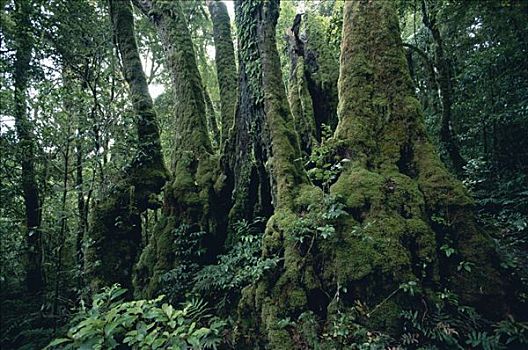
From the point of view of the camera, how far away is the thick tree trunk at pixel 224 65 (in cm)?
858

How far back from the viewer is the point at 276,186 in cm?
535

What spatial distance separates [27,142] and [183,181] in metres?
2.95

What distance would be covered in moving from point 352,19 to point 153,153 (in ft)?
15.3

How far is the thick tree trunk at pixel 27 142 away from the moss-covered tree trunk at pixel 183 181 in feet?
6.57

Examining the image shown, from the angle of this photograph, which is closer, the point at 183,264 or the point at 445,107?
the point at 183,264

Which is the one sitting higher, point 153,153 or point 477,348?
point 153,153

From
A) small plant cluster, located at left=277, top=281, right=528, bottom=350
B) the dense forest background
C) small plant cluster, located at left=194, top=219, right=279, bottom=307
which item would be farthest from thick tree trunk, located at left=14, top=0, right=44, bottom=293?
small plant cluster, located at left=277, top=281, right=528, bottom=350

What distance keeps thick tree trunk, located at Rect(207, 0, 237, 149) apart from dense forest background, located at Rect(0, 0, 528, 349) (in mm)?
58

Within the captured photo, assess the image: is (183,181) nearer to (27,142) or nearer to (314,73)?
(27,142)

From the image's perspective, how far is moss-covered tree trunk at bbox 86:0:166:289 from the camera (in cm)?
655

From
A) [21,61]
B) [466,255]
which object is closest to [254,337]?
[466,255]

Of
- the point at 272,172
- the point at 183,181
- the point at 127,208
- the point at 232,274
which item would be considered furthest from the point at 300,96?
the point at 232,274

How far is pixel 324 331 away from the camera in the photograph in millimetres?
3811

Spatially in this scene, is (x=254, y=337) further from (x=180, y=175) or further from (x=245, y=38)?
(x=245, y=38)
